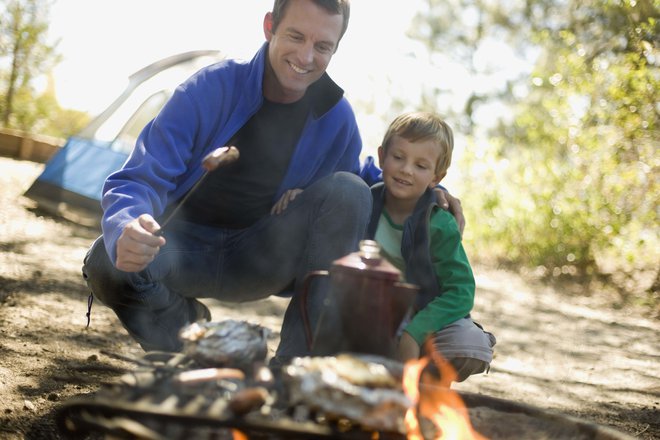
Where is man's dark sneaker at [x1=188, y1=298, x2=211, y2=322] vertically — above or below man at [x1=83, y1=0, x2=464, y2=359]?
below

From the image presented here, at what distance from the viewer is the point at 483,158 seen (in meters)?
9.14

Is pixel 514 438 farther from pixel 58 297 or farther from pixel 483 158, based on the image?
pixel 483 158

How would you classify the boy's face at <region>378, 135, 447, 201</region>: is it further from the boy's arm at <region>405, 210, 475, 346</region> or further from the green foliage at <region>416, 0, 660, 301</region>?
the green foliage at <region>416, 0, 660, 301</region>

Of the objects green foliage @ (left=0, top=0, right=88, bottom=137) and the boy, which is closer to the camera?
the boy

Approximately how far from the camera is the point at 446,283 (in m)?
2.24

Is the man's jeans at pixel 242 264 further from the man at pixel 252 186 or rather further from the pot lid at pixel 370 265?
the pot lid at pixel 370 265

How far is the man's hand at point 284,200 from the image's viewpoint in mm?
2623

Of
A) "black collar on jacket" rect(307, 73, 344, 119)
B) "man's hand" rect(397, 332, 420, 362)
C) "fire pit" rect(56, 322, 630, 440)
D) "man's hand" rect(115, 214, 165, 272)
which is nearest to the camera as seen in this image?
"fire pit" rect(56, 322, 630, 440)

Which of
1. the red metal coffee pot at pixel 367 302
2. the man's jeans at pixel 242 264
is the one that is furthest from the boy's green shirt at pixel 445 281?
the red metal coffee pot at pixel 367 302

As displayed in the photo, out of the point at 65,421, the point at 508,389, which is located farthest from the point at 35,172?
the point at 65,421

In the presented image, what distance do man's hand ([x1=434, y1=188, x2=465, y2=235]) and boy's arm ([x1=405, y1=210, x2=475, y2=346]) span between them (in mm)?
84

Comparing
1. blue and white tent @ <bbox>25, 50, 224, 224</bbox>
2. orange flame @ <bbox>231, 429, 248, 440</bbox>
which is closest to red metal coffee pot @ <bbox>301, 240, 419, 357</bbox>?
orange flame @ <bbox>231, 429, 248, 440</bbox>

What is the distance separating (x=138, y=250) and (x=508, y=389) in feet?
7.57

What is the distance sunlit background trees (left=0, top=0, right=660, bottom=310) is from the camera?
5.93 meters
